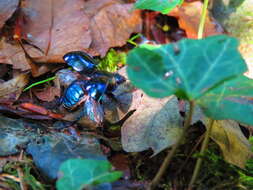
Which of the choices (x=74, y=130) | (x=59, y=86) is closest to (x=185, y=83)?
(x=74, y=130)

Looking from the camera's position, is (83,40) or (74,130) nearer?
(74,130)

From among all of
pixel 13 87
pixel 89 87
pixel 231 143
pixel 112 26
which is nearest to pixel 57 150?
pixel 89 87

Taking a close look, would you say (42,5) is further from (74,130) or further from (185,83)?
(185,83)

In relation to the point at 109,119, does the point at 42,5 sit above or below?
above

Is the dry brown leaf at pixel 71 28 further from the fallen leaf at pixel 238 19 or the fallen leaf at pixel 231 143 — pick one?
the fallen leaf at pixel 231 143

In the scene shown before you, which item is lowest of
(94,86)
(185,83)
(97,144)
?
(97,144)

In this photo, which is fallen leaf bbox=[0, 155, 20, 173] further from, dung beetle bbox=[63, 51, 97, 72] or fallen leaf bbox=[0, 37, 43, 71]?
fallen leaf bbox=[0, 37, 43, 71]

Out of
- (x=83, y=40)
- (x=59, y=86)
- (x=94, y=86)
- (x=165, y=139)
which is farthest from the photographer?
(x=83, y=40)
